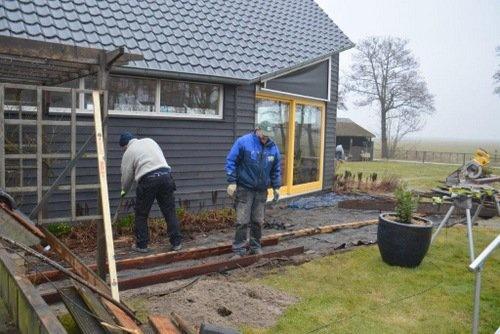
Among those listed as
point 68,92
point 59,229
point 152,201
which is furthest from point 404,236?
point 59,229

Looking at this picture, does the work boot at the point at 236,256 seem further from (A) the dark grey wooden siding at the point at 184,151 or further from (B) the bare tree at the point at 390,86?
(B) the bare tree at the point at 390,86

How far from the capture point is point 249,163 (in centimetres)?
618

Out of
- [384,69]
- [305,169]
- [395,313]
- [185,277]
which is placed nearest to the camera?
[395,313]

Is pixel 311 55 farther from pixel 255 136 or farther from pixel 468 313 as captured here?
pixel 468 313

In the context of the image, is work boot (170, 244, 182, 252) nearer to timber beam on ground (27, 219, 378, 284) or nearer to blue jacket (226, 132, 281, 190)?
timber beam on ground (27, 219, 378, 284)

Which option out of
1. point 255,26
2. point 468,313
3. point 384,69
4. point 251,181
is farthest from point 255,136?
point 384,69

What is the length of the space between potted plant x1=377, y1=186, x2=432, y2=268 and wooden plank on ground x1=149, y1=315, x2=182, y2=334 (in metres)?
3.47

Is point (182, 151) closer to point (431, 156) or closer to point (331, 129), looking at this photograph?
point (331, 129)

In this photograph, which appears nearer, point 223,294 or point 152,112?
point 223,294

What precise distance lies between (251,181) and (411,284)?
246 centimetres

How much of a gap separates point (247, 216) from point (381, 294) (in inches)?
83.8

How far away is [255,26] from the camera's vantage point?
10.8 meters

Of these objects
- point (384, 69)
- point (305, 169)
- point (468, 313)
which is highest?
point (384, 69)

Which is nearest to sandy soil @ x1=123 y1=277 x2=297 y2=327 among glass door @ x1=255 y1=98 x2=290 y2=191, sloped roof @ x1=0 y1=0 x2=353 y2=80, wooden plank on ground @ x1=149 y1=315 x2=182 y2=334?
wooden plank on ground @ x1=149 y1=315 x2=182 y2=334
